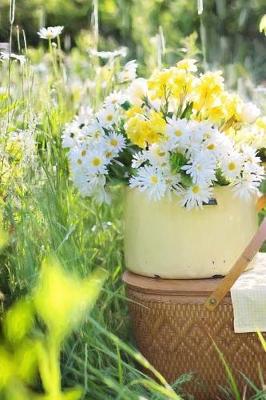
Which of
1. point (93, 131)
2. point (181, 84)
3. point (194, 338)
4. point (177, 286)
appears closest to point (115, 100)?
point (93, 131)

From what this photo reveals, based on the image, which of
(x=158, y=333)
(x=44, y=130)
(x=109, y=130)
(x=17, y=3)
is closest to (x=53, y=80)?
(x=44, y=130)

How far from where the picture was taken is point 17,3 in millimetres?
→ 5297

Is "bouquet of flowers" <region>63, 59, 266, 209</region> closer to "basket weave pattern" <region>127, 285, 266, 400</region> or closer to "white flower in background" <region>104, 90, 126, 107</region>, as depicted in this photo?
"white flower in background" <region>104, 90, 126, 107</region>

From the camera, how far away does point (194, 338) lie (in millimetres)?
1904

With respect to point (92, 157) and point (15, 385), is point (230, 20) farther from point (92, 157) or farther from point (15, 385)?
point (15, 385)

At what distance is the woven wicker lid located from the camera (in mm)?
1886

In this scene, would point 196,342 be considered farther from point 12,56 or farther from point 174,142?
point 12,56

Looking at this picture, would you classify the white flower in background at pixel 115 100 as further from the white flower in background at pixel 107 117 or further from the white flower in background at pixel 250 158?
the white flower in background at pixel 250 158

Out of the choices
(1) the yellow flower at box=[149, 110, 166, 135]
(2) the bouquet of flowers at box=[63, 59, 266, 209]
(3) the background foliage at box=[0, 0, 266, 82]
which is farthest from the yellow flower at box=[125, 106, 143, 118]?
(3) the background foliage at box=[0, 0, 266, 82]

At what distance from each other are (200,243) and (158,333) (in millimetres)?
237

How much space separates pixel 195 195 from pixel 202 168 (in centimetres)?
6

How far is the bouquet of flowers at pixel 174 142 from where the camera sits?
1.87m

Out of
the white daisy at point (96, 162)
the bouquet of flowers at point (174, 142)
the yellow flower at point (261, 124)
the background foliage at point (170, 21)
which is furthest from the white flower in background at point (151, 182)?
the background foliage at point (170, 21)

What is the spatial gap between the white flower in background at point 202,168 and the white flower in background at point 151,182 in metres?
0.06
